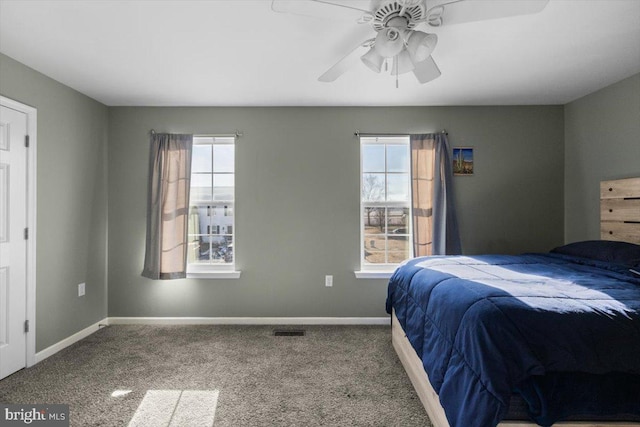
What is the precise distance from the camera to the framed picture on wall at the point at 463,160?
11.7ft

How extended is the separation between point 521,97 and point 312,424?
11.8 feet

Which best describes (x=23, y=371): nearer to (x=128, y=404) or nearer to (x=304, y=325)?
(x=128, y=404)

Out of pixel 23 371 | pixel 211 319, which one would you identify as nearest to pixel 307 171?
pixel 211 319

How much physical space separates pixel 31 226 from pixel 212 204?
155 centimetres

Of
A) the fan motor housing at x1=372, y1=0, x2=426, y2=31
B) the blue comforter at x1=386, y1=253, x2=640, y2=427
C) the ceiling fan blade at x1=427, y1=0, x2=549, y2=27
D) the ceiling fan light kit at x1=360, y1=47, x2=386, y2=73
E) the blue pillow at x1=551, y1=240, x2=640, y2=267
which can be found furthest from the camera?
the blue pillow at x1=551, y1=240, x2=640, y2=267

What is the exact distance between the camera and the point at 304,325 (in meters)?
3.51

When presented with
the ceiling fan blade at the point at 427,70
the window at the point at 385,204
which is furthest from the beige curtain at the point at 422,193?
the ceiling fan blade at the point at 427,70

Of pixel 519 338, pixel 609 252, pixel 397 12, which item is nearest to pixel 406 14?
pixel 397 12

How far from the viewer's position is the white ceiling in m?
1.91

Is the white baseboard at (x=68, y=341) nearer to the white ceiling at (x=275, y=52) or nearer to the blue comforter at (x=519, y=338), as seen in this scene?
the white ceiling at (x=275, y=52)

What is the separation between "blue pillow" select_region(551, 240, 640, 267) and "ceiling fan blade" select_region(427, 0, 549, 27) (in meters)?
1.97

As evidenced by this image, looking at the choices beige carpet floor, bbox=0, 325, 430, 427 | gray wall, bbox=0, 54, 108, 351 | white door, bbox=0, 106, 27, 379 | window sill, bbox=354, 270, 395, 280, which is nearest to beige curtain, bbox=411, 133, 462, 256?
window sill, bbox=354, 270, 395, 280

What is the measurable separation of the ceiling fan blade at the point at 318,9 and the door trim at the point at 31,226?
8.13 ft

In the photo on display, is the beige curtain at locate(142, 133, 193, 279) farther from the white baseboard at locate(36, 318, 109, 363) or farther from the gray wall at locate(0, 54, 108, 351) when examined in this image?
the white baseboard at locate(36, 318, 109, 363)
